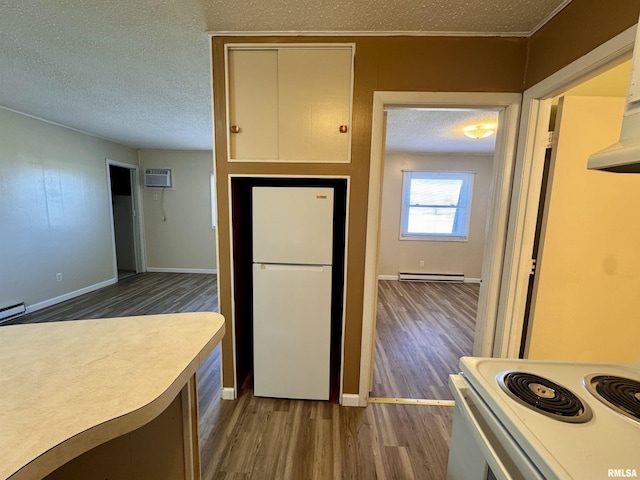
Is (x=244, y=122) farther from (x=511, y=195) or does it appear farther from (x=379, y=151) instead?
(x=511, y=195)

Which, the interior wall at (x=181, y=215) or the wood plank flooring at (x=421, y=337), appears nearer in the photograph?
the wood plank flooring at (x=421, y=337)

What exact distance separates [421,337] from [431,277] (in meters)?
2.48

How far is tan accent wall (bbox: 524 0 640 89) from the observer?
105cm

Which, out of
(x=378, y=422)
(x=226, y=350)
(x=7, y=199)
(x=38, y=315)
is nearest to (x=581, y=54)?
(x=378, y=422)

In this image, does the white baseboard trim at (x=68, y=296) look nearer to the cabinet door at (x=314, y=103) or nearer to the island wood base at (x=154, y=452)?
the island wood base at (x=154, y=452)

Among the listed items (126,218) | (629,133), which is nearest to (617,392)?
(629,133)

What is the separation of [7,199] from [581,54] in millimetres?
5183

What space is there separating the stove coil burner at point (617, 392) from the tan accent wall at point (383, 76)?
1158 millimetres

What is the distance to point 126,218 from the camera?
5.40 meters

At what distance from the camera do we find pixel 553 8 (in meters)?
1.34

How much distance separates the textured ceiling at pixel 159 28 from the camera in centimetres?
138

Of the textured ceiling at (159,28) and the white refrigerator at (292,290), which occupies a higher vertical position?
the textured ceiling at (159,28)

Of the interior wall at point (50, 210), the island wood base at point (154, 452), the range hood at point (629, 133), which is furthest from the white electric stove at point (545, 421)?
the interior wall at point (50, 210)

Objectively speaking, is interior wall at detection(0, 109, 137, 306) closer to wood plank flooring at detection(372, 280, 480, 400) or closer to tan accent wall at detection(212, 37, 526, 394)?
tan accent wall at detection(212, 37, 526, 394)
